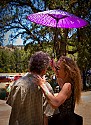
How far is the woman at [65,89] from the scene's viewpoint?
277 centimetres

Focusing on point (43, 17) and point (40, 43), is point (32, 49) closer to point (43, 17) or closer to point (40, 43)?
point (40, 43)

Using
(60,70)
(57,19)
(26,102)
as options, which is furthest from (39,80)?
(57,19)

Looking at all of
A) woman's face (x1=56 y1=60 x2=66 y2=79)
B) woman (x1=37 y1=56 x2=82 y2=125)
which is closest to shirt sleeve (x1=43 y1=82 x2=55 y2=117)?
woman (x1=37 y1=56 x2=82 y2=125)

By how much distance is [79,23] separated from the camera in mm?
4566

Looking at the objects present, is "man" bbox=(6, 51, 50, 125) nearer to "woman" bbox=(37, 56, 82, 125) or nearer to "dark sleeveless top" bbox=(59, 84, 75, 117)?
"woman" bbox=(37, 56, 82, 125)

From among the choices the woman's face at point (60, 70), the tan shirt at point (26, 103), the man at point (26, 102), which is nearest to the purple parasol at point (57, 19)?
the woman's face at point (60, 70)

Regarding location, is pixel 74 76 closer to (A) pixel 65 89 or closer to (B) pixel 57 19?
(A) pixel 65 89

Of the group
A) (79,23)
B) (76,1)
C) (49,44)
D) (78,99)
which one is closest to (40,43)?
(49,44)

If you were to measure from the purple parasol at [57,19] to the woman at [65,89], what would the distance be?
149 cm

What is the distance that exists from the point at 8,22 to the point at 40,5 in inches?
128

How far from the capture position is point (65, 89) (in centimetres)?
287

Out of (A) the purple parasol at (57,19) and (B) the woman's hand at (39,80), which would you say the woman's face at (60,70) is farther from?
(A) the purple parasol at (57,19)

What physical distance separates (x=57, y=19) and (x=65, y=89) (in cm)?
186

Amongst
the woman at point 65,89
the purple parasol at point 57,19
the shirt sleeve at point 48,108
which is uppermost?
the purple parasol at point 57,19
